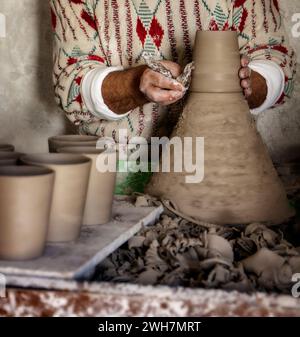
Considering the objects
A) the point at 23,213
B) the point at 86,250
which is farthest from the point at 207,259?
the point at 23,213

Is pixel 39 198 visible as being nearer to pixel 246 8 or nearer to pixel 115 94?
pixel 115 94

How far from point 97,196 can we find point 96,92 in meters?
0.53

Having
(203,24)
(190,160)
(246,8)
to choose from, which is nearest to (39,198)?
(190,160)

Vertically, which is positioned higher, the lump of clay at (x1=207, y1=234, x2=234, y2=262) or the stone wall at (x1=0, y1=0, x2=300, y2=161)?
the stone wall at (x1=0, y1=0, x2=300, y2=161)

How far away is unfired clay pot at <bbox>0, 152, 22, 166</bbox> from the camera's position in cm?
119

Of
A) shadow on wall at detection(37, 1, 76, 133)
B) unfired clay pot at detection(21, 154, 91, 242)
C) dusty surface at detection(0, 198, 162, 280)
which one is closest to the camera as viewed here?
dusty surface at detection(0, 198, 162, 280)

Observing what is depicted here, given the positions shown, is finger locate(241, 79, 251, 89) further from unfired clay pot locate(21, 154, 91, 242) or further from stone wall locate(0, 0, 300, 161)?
stone wall locate(0, 0, 300, 161)

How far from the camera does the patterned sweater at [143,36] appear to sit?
1.81m

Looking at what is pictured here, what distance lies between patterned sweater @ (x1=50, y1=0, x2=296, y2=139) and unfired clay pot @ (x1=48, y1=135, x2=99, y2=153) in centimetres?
36

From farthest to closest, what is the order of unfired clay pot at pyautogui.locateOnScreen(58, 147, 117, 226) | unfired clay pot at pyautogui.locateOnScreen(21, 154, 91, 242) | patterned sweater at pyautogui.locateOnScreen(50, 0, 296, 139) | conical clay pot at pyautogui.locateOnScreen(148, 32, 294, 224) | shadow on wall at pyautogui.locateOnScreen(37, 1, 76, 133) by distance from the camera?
shadow on wall at pyautogui.locateOnScreen(37, 1, 76, 133) < patterned sweater at pyautogui.locateOnScreen(50, 0, 296, 139) < conical clay pot at pyautogui.locateOnScreen(148, 32, 294, 224) < unfired clay pot at pyautogui.locateOnScreen(58, 147, 117, 226) < unfired clay pot at pyautogui.locateOnScreen(21, 154, 91, 242)

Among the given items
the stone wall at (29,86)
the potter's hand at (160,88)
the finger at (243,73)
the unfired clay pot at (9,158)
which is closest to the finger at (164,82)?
the potter's hand at (160,88)

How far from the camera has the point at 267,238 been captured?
1.20 m

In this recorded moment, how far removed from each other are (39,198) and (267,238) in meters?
0.48

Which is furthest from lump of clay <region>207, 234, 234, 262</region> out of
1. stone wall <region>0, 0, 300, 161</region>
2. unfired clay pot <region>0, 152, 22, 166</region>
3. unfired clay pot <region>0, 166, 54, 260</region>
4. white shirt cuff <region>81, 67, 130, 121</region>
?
stone wall <region>0, 0, 300, 161</region>
